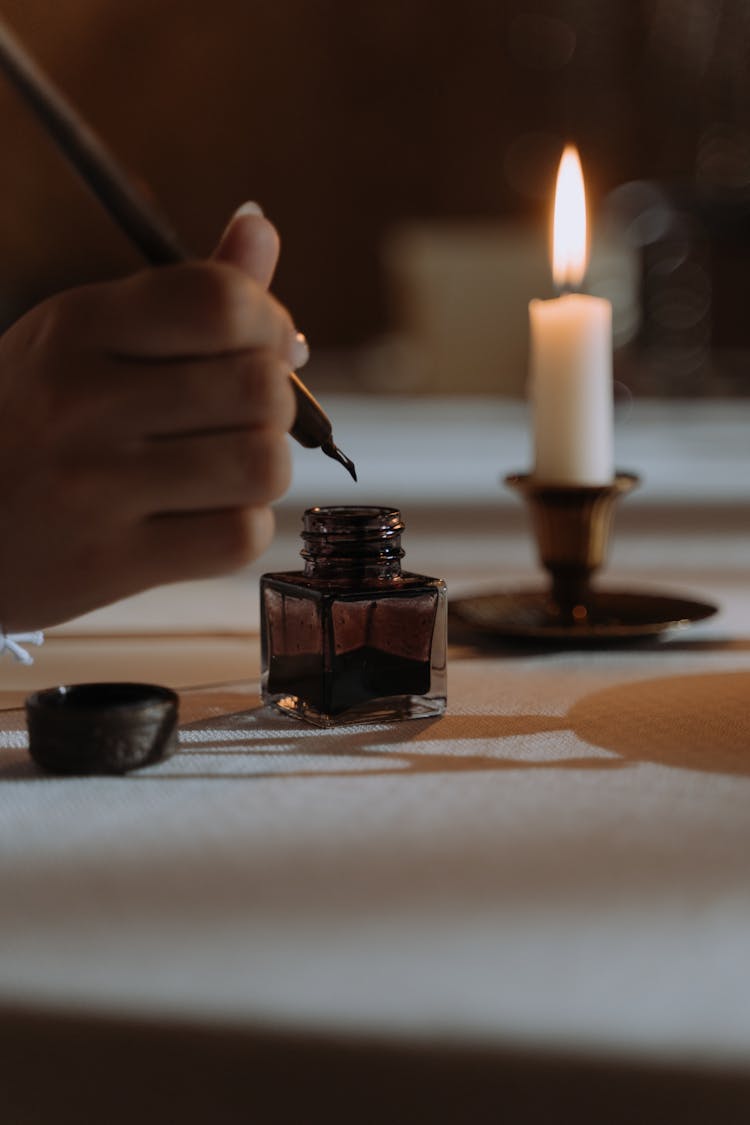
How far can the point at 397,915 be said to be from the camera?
12.9 inches

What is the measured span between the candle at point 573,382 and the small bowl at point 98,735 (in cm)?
→ 29

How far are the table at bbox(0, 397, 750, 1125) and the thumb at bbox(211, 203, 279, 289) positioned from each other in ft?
0.56

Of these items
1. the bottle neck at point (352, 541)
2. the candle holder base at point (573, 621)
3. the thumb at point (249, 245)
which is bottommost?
the candle holder base at point (573, 621)

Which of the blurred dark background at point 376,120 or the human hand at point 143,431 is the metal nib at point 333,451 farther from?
the blurred dark background at point 376,120

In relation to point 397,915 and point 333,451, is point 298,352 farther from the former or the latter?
point 397,915

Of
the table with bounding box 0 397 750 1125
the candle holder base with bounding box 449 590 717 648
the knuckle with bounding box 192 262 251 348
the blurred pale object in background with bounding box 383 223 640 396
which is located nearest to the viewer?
the table with bounding box 0 397 750 1125

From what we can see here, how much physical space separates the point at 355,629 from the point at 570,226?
297mm

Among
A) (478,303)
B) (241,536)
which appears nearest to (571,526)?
(241,536)

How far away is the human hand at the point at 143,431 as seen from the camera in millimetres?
401

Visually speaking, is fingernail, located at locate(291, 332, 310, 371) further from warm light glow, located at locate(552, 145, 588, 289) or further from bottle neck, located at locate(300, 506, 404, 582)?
warm light glow, located at locate(552, 145, 588, 289)

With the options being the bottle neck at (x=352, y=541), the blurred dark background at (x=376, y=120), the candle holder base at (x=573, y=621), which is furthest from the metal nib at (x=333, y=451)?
the blurred dark background at (x=376, y=120)

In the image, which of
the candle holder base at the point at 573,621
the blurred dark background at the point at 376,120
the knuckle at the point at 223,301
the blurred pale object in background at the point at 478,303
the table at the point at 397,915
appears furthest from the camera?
the blurred dark background at the point at 376,120

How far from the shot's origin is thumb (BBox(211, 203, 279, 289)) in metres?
0.45

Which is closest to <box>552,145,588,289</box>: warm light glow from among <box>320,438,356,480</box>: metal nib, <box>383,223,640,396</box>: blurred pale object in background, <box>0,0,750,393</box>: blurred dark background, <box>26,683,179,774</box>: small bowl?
<box>320,438,356,480</box>: metal nib
